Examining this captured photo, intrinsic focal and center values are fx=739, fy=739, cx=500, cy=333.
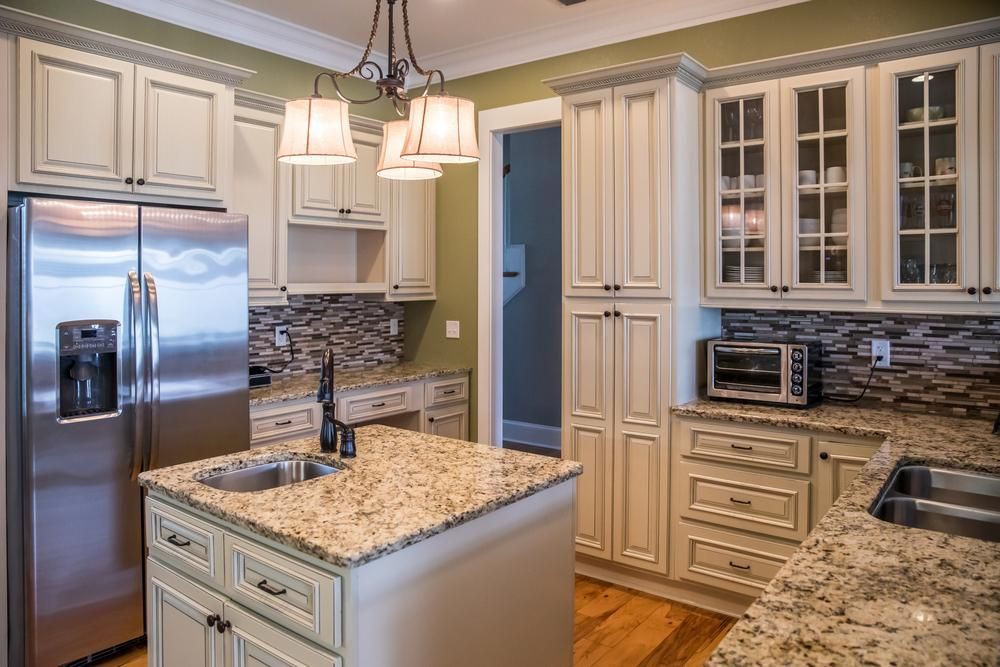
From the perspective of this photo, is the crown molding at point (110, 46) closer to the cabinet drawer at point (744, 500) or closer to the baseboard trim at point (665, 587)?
the cabinet drawer at point (744, 500)

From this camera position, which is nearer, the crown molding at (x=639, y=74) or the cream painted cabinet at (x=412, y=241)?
the crown molding at (x=639, y=74)

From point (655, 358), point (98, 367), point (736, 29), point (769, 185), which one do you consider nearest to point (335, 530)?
point (98, 367)

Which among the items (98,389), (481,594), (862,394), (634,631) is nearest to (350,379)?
(98,389)

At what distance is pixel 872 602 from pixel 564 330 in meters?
2.44

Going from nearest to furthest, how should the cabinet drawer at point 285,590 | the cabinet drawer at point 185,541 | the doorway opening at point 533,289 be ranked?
the cabinet drawer at point 285,590, the cabinet drawer at point 185,541, the doorway opening at point 533,289

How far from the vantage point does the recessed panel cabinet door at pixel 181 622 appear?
6.04 ft

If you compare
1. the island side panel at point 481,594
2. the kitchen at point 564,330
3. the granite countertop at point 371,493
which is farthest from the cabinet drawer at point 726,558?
the granite countertop at point 371,493

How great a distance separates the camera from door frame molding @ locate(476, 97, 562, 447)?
4.30m

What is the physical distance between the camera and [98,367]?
276 centimetres

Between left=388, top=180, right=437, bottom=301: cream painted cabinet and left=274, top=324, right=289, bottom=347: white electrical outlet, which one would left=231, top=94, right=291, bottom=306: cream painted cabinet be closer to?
left=274, top=324, right=289, bottom=347: white electrical outlet

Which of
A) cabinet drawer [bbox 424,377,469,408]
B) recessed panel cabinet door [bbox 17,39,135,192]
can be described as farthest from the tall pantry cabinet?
recessed panel cabinet door [bbox 17,39,135,192]

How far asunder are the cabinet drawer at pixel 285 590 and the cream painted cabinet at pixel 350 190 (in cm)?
241

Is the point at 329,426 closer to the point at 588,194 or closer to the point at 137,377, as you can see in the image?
the point at 137,377

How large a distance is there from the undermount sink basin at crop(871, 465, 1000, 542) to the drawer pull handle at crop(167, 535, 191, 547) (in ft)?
5.68
